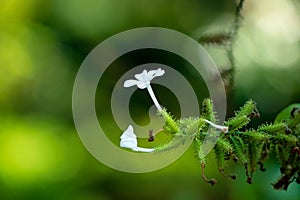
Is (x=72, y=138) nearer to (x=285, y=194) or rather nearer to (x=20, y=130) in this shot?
(x=20, y=130)

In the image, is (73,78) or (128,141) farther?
(73,78)

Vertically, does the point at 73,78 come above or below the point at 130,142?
above

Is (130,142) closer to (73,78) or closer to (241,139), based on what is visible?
(241,139)

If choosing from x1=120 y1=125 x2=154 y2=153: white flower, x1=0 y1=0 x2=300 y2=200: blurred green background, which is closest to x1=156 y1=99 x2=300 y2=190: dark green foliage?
x1=120 y1=125 x2=154 y2=153: white flower

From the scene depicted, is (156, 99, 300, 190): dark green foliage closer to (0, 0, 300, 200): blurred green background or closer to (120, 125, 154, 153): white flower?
(120, 125, 154, 153): white flower

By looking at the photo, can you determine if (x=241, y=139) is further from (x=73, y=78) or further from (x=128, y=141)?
(x=73, y=78)

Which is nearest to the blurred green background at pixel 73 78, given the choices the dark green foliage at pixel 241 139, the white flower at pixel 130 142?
the dark green foliage at pixel 241 139

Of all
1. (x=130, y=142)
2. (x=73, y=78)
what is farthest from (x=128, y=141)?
(x=73, y=78)

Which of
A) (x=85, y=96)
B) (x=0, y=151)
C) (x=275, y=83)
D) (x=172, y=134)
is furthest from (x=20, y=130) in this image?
(x=172, y=134)
